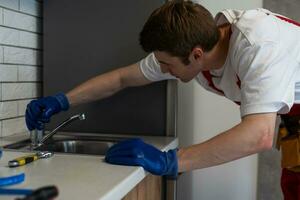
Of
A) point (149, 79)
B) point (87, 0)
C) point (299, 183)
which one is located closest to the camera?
point (299, 183)

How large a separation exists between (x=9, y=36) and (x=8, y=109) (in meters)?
0.26

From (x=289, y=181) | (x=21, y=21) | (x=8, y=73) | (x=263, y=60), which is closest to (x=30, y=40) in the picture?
(x=21, y=21)

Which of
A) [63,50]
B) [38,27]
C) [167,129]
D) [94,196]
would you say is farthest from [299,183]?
[38,27]

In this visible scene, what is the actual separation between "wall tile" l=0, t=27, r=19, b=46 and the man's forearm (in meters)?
0.78

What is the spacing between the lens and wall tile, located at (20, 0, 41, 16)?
60.7 inches

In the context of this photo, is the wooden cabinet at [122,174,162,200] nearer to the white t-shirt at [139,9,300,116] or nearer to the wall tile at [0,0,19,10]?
the white t-shirt at [139,9,300,116]

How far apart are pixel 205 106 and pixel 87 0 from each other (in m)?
0.68

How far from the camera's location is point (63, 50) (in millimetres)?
1650

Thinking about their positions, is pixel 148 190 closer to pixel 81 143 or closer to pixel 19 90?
pixel 81 143

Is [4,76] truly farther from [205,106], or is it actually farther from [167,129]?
[205,106]

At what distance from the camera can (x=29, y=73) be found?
1.60 meters

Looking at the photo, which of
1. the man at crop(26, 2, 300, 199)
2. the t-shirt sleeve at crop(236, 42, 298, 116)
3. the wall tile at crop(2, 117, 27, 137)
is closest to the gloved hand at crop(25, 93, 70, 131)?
the man at crop(26, 2, 300, 199)

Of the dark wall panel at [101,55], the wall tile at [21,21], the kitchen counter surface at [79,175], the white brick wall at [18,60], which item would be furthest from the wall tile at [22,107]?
the kitchen counter surface at [79,175]

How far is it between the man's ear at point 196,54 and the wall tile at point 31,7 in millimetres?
746
